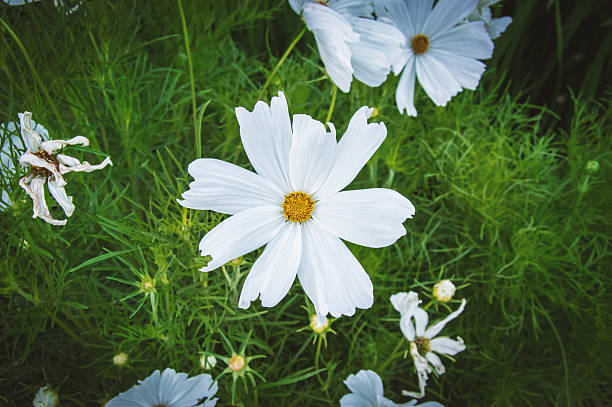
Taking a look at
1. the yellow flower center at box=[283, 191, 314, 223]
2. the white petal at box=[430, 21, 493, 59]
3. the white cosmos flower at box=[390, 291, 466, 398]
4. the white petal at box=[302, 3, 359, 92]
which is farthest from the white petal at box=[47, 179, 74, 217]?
the white petal at box=[430, 21, 493, 59]

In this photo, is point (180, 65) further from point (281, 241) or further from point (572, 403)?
point (572, 403)

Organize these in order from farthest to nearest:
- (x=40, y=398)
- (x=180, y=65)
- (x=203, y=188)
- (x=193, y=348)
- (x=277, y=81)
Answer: (x=180, y=65)
(x=277, y=81)
(x=193, y=348)
(x=40, y=398)
(x=203, y=188)

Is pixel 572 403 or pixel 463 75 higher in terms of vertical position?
pixel 463 75

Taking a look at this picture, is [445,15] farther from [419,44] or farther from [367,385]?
[367,385]

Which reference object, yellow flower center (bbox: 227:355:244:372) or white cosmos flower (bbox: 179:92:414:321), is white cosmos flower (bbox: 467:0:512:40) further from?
yellow flower center (bbox: 227:355:244:372)

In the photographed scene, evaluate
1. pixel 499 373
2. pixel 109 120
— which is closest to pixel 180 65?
pixel 109 120

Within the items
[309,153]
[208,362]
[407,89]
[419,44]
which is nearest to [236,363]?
[208,362]
